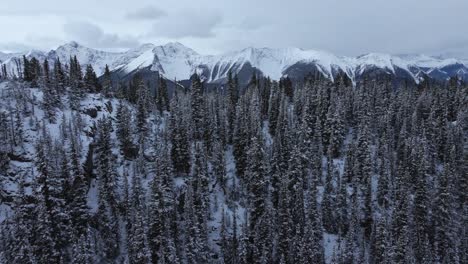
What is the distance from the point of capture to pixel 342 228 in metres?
82.4

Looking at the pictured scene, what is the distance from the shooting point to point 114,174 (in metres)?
76.4

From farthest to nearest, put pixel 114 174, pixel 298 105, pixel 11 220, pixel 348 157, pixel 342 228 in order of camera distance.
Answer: pixel 298 105, pixel 348 157, pixel 342 228, pixel 114 174, pixel 11 220

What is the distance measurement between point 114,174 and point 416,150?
74018 millimetres

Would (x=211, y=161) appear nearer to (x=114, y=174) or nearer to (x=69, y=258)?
(x=114, y=174)

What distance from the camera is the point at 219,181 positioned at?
8938 centimetres

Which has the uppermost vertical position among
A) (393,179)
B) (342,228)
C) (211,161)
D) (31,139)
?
(31,139)

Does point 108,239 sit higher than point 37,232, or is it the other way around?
point 37,232

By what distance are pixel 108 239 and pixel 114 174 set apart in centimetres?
1448

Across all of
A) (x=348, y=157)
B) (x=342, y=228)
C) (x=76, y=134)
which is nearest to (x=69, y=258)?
(x=76, y=134)

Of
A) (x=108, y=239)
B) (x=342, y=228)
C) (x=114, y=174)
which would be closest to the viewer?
(x=108, y=239)

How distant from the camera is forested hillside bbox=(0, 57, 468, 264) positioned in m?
65.2

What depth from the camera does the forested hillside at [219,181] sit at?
65.2 meters

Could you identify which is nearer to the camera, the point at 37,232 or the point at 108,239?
the point at 37,232

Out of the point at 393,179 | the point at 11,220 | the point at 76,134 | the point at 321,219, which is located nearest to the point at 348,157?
the point at 393,179
